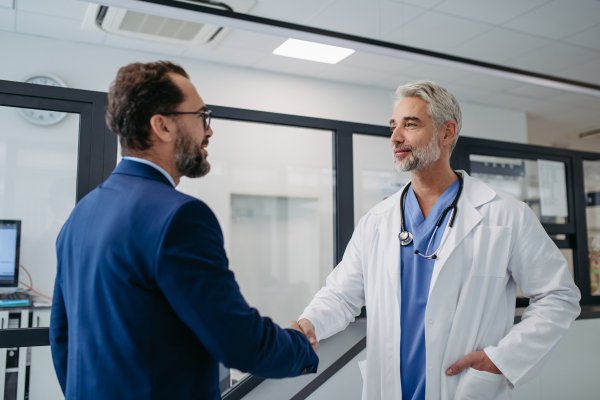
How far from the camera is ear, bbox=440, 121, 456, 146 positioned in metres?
1.55

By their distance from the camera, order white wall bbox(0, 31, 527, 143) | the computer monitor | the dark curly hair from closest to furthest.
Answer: the dark curly hair
the computer monitor
white wall bbox(0, 31, 527, 143)

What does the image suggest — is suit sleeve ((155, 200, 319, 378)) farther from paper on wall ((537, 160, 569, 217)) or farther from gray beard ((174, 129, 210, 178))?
paper on wall ((537, 160, 569, 217))

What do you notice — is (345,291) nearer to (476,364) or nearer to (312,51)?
(476,364)

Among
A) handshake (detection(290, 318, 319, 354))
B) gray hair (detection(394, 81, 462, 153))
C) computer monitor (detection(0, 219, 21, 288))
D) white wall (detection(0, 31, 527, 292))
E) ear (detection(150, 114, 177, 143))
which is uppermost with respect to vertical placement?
white wall (detection(0, 31, 527, 292))

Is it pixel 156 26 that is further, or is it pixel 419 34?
pixel 419 34

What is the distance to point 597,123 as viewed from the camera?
19.4 feet

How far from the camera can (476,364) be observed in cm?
126

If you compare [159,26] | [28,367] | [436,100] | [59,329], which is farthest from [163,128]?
[159,26]

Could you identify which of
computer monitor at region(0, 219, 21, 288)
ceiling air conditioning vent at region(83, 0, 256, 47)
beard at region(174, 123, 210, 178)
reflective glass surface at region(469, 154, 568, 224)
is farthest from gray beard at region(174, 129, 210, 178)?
reflective glass surface at region(469, 154, 568, 224)

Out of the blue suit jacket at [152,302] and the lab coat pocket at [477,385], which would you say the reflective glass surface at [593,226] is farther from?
the blue suit jacket at [152,302]

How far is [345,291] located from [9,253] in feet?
4.28

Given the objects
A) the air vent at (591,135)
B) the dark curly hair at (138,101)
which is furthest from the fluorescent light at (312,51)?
the air vent at (591,135)

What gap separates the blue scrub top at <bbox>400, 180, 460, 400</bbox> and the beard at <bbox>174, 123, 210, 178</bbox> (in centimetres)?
75

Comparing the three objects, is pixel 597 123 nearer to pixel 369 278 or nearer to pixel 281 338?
pixel 369 278
